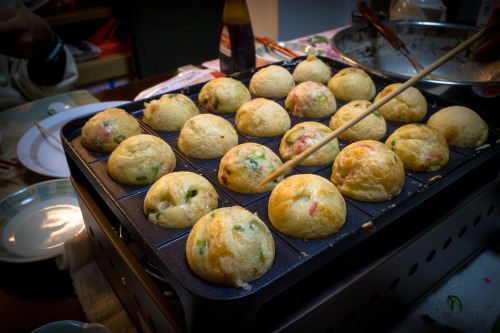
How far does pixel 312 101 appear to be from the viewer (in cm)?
162

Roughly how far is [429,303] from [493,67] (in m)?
1.39

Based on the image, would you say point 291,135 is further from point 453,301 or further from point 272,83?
point 453,301

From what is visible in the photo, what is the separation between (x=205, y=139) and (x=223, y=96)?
366mm

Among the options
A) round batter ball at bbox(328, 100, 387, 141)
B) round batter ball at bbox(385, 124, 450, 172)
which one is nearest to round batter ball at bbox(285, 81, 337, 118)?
round batter ball at bbox(328, 100, 387, 141)

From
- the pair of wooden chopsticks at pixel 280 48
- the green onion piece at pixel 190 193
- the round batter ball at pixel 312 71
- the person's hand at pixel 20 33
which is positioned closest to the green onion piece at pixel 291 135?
the green onion piece at pixel 190 193

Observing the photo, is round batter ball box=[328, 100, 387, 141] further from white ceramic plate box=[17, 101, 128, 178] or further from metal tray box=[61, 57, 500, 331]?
white ceramic plate box=[17, 101, 128, 178]

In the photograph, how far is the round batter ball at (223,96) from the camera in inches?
65.4

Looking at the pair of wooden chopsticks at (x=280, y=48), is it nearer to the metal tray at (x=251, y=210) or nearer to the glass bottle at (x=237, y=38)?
the glass bottle at (x=237, y=38)

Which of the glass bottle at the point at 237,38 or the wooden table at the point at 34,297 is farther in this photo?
the glass bottle at the point at 237,38

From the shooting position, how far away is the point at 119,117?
1440 mm

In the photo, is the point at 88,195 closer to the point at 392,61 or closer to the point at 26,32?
the point at 26,32

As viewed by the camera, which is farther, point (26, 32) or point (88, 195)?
point (26, 32)

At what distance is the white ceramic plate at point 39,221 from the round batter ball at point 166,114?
48 cm

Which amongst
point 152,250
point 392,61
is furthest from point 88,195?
point 392,61
